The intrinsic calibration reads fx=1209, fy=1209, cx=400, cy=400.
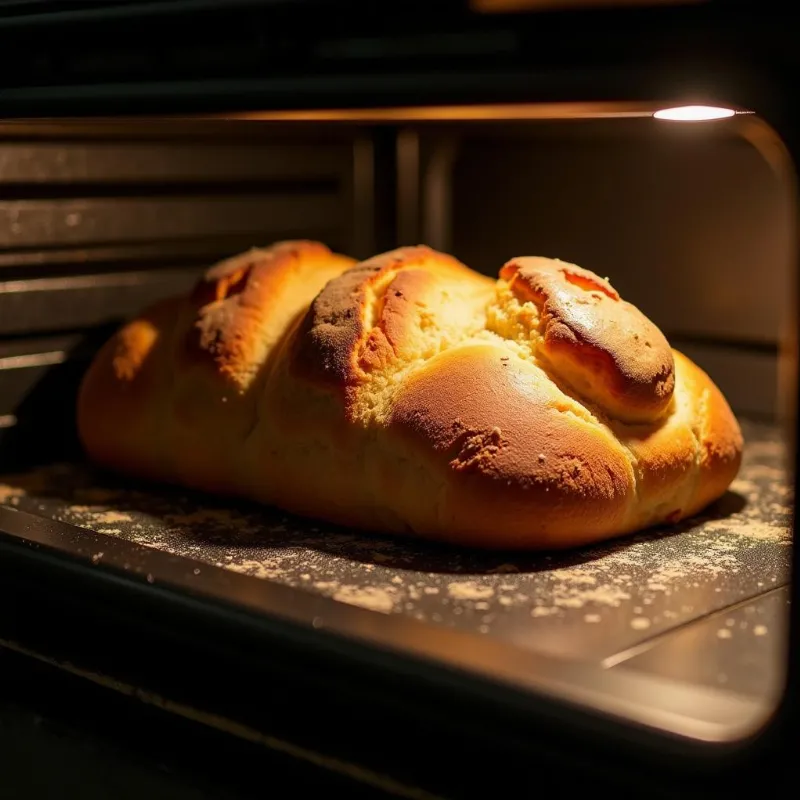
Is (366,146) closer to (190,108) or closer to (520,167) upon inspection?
(520,167)

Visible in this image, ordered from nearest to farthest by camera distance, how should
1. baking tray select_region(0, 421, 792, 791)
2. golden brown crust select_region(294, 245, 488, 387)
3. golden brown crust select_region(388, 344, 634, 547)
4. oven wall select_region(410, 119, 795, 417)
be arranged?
baking tray select_region(0, 421, 792, 791) < golden brown crust select_region(388, 344, 634, 547) < golden brown crust select_region(294, 245, 488, 387) < oven wall select_region(410, 119, 795, 417)

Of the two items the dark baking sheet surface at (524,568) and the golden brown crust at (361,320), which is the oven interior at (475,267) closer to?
the dark baking sheet surface at (524,568)

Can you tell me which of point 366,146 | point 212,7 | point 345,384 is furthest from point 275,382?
point 366,146

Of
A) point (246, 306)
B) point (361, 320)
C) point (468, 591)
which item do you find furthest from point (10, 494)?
point (468, 591)

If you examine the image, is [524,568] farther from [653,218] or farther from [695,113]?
[653,218]

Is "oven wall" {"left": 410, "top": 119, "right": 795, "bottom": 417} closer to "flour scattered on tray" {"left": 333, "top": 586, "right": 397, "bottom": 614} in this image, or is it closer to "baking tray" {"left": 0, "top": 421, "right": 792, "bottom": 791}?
"baking tray" {"left": 0, "top": 421, "right": 792, "bottom": 791}

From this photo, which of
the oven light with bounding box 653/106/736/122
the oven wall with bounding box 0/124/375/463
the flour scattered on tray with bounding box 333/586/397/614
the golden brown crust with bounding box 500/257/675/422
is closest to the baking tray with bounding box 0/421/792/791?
the flour scattered on tray with bounding box 333/586/397/614

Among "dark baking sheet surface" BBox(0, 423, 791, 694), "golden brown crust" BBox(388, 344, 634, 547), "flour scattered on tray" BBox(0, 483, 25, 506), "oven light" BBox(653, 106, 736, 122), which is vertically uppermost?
"oven light" BBox(653, 106, 736, 122)
